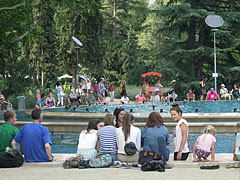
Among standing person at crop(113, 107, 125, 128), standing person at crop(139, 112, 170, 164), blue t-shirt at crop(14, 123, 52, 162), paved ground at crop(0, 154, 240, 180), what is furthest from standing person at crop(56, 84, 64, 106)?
standing person at crop(139, 112, 170, 164)

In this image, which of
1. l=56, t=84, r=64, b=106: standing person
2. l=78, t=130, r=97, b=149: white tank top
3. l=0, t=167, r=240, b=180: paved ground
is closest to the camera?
l=0, t=167, r=240, b=180: paved ground

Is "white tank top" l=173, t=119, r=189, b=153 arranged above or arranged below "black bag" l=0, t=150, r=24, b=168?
above

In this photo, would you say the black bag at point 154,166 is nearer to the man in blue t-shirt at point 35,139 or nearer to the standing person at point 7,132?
the man in blue t-shirt at point 35,139

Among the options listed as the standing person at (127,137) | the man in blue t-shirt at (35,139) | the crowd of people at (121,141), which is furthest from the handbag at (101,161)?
the man in blue t-shirt at (35,139)

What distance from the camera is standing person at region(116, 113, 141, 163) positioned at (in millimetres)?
9633

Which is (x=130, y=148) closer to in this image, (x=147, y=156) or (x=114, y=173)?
(x=147, y=156)

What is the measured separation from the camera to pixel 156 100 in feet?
95.7

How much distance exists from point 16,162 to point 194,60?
34.8 metres

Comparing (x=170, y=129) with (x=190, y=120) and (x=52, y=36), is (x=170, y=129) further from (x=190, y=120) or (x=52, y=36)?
(x=52, y=36)

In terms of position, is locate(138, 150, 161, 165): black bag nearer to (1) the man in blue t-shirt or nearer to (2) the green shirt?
(1) the man in blue t-shirt

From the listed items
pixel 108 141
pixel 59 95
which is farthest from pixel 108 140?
pixel 59 95

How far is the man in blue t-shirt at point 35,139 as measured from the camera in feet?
32.0

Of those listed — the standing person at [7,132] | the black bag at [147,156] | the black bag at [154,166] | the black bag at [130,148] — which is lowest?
the black bag at [154,166]

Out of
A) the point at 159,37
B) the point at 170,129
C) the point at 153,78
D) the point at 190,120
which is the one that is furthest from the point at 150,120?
the point at 159,37
